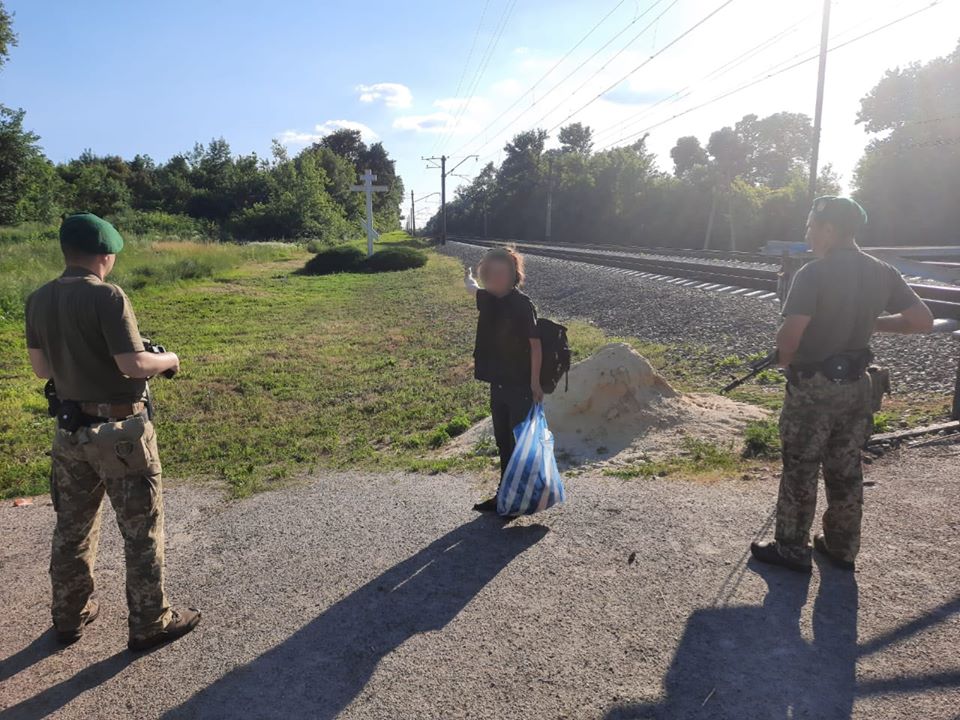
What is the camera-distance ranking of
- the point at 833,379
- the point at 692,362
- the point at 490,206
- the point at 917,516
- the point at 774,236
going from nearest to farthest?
the point at 833,379 < the point at 917,516 < the point at 692,362 < the point at 774,236 < the point at 490,206

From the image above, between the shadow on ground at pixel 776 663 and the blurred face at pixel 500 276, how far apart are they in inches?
81.1

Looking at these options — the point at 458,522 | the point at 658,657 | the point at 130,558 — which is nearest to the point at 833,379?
the point at 658,657

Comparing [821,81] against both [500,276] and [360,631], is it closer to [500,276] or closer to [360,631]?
[500,276]

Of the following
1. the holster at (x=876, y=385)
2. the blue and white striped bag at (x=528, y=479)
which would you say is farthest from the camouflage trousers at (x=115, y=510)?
the holster at (x=876, y=385)

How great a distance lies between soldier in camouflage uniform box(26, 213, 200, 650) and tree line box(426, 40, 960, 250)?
39.3 metres

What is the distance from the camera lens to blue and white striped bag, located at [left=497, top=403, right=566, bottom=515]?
3.85m

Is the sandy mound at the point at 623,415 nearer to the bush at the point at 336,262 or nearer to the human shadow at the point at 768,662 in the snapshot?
the human shadow at the point at 768,662

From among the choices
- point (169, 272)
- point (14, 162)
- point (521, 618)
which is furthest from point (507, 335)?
point (14, 162)

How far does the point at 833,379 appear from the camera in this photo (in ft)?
10.4

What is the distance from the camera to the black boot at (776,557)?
327 centimetres

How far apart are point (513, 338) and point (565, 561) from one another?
132 centimetres

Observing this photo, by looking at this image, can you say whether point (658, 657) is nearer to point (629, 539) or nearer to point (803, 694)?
point (803, 694)

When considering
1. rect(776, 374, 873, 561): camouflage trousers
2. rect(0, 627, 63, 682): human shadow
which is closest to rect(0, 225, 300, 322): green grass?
rect(0, 627, 63, 682): human shadow

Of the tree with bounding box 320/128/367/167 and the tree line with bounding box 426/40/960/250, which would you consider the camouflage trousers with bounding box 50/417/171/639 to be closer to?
the tree line with bounding box 426/40/960/250
